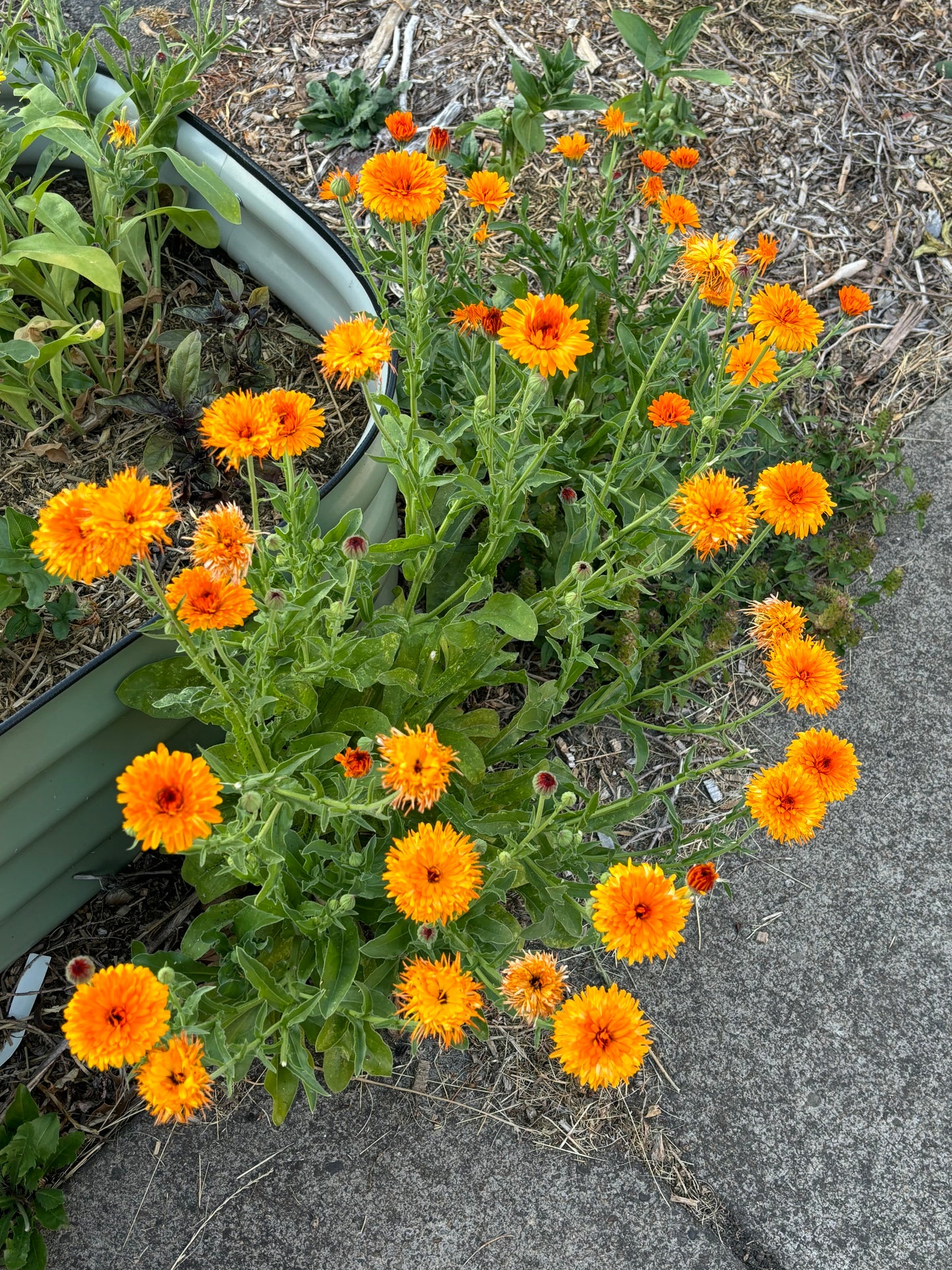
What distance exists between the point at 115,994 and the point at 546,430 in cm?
149

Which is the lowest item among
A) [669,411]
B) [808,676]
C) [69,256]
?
[808,676]

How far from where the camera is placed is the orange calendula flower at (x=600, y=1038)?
1.30 m

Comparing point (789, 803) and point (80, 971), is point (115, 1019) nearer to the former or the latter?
point (80, 971)

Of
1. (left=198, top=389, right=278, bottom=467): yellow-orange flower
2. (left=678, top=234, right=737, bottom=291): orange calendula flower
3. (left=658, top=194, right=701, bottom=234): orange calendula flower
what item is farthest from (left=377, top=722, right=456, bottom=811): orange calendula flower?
(left=658, top=194, right=701, bottom=234): orange calendula flower

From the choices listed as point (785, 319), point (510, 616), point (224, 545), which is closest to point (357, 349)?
point (224, 545)

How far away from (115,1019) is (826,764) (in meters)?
1.09

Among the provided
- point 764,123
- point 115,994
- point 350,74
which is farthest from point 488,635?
point 764,123

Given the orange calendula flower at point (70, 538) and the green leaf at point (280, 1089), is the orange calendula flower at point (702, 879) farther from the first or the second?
the orange calendula flower at point (70, 538)

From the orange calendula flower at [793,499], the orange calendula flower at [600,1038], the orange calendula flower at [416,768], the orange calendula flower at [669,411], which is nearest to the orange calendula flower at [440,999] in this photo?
the orange calendula flower at [600,1038]

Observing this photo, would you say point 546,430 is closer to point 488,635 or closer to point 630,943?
point 488,635

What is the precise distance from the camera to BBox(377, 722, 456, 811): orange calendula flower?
1.25m

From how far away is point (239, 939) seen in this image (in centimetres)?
168

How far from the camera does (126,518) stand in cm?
117

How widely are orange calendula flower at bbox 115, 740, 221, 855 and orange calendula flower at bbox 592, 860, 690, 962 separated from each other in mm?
558
